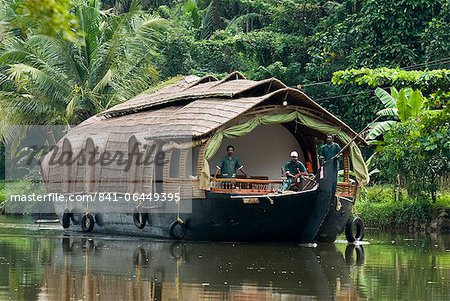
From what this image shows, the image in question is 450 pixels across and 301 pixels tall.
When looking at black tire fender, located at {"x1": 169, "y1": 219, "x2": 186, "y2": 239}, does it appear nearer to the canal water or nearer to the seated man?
the canal water

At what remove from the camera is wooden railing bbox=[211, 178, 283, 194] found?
14.0 metres

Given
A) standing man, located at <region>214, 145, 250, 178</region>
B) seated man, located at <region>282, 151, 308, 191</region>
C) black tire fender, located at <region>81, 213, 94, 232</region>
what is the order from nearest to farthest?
1. seated man, located at <region>282, 151, 308, 191</region>
2. standing man, located at <region>214, 145, 250, 178</region>
3. black tire fender, located at <region>81, 213, 94, 232</region>

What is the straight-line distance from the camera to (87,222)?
17875 mm

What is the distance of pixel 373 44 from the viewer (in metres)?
23.8

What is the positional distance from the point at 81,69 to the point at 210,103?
8.36 m

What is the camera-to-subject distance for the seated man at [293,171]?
14.2 m

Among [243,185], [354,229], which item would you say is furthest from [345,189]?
[243,185]

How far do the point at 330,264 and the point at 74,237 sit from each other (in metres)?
7.09

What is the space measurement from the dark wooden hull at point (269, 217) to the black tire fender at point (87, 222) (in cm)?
309

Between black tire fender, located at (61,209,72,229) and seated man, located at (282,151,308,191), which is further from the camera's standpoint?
black tire fender, located at (61,209,72,229)

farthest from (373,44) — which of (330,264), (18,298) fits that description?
(18,298)

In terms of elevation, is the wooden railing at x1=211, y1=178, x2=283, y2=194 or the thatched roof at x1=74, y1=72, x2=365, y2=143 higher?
the thatched roof at x1=74, y1=72, x2=365, y2=143

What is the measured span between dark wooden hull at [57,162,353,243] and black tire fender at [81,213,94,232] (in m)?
3.09

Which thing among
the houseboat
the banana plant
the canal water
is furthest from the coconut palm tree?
the canal water
